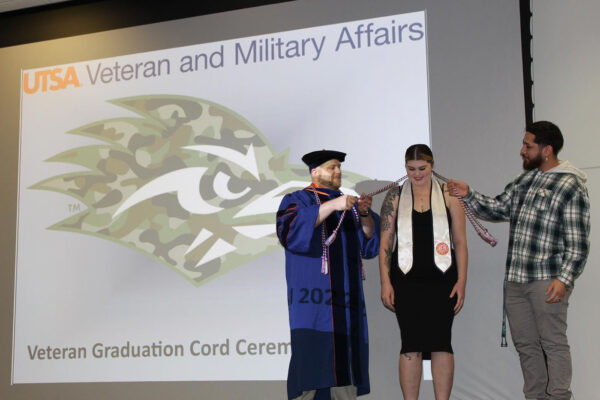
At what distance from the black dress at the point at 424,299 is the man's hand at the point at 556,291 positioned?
44 centimetres

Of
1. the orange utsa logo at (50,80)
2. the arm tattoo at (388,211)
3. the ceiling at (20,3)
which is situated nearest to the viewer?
the arm tattoo at (388,211)

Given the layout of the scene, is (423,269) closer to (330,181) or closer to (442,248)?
(442,248)

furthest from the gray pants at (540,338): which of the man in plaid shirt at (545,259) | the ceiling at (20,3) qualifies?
the ceiling at (20,3)

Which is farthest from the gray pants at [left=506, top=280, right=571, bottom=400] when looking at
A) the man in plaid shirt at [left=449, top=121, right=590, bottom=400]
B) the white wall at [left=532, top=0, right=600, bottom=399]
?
the white wall at [left=532, top=0, right=600, bottom=399]

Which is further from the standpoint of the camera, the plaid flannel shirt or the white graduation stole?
the white graduation stole

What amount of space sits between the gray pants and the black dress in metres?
0.32

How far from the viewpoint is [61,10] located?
5.05 m

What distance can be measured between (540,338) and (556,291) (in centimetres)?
26

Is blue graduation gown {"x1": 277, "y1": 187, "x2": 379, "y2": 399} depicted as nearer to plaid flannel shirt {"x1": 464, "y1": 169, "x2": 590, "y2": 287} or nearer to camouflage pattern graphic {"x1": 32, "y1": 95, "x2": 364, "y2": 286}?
camouflage pattern graphic {"x1": 32, "y1": 95, "x2": 364, "y2": 286}

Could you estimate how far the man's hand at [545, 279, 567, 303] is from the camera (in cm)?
300

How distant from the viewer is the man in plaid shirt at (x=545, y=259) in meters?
3.03

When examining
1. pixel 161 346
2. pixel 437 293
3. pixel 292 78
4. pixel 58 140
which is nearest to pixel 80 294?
pixel 161 346

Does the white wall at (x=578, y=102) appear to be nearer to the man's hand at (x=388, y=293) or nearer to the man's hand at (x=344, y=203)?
the man's hand at (x=388, y=293)

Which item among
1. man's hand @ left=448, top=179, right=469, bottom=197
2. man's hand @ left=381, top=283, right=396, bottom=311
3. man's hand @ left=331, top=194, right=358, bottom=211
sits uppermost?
man's hand @ left=448, top=179, right=469, bottom=197
